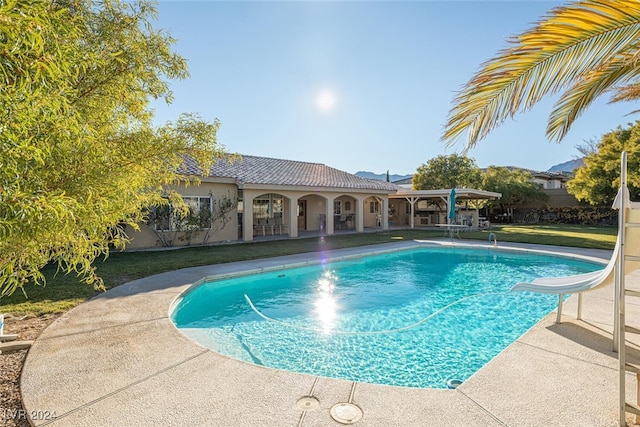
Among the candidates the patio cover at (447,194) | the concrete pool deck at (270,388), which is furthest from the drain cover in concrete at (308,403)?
the patio cover at (447,194)

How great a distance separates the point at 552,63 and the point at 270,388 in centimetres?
435

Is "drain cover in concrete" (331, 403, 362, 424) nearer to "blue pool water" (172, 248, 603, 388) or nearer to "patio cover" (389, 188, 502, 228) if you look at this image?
"blue pool water" (172, 248, 603, 388)

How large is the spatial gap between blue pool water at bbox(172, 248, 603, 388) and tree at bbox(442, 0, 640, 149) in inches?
137

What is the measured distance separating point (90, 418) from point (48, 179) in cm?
223

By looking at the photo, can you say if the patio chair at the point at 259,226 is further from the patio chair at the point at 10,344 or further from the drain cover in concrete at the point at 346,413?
the drain cover in concrete at the point at 346,413

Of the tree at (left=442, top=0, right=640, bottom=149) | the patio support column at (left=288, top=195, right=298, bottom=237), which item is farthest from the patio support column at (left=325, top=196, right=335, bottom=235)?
the tree at (left=442, top=0, right=640, bottom=149)

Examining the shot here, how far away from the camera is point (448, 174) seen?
30641mm

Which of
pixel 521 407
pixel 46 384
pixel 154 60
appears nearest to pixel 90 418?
pixel 46 384

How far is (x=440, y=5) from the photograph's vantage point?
28.9ft

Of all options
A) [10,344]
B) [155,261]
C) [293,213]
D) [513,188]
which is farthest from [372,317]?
[513,188]

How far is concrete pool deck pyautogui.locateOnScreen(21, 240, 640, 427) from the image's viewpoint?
2.91m

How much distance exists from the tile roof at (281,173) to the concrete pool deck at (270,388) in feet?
33.4

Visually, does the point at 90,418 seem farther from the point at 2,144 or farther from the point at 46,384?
the point at 2,144

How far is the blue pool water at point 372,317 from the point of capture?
16.6ft
